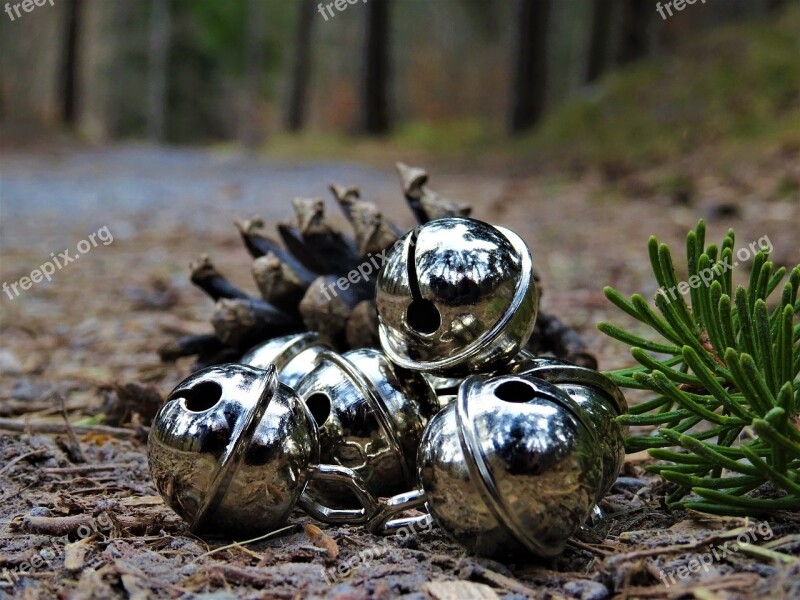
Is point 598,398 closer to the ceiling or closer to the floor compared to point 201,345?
closer to the floor

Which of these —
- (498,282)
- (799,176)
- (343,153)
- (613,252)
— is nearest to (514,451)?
(498,282)

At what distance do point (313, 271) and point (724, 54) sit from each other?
14.5 meters

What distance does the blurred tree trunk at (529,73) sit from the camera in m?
20.8

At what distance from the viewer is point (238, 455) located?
79.2 inches

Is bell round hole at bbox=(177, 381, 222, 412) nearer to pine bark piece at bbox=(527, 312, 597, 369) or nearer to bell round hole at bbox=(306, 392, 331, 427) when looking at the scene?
bell round hole at bbox=(306, 392, 331, 427)

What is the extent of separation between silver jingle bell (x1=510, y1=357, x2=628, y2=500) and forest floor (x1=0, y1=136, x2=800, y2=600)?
0.18 metres

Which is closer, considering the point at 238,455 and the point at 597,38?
the point at 238,455

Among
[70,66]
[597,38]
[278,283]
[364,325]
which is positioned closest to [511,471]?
[364,325]

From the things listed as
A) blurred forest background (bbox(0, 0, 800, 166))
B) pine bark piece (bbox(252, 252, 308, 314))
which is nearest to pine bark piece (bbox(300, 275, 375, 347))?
pine bark piece (bbox(252, 252, 308, 314))

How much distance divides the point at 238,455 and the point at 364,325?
3.09 ft

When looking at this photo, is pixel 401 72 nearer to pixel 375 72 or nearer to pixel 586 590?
pixel 375 72

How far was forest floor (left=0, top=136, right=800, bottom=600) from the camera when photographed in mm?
1835

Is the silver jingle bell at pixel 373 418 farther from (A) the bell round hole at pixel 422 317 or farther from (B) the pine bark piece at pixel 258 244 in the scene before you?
(B) the pine bark piece at pixel 258 244

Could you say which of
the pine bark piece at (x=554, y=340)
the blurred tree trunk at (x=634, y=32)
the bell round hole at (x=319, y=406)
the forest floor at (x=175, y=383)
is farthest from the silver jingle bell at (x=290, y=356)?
the blurred tree trunk at (x=634, y=32)
